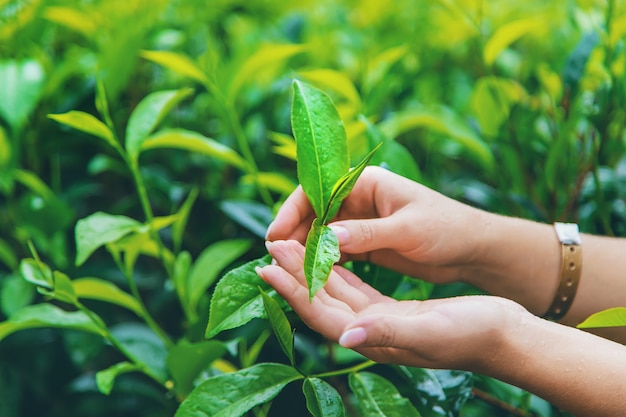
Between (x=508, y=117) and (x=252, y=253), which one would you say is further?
(x=508, y=117)

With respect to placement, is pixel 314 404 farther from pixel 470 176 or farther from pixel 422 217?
pixel 470 176

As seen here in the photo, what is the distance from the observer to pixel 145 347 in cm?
126

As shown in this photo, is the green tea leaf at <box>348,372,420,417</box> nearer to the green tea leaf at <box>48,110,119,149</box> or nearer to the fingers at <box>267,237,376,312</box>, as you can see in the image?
the fingers at <box>267,237,376,312</box>

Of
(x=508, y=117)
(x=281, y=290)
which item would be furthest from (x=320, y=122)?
(x=508, y=117)

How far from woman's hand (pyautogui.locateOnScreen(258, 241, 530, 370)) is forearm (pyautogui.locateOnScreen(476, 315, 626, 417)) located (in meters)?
0.02

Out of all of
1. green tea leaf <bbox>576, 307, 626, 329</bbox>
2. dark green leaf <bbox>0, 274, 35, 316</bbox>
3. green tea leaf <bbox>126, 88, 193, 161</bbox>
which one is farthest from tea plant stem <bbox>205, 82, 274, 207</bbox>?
green tea leaf <bbox>576, 307, 626, 329</bbox>

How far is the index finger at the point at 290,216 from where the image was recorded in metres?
0.99

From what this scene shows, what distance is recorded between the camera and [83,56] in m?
1.61

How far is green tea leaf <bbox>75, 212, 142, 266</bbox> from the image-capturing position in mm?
1030

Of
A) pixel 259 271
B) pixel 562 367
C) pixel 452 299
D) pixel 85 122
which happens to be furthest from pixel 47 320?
pixel 562 367

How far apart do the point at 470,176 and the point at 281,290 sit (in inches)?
42.2

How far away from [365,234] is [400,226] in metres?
0.07

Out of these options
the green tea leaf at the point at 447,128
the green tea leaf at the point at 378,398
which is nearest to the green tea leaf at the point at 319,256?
the green tea leaf at the point at 378,398

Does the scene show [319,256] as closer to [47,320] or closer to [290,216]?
[290,216]
